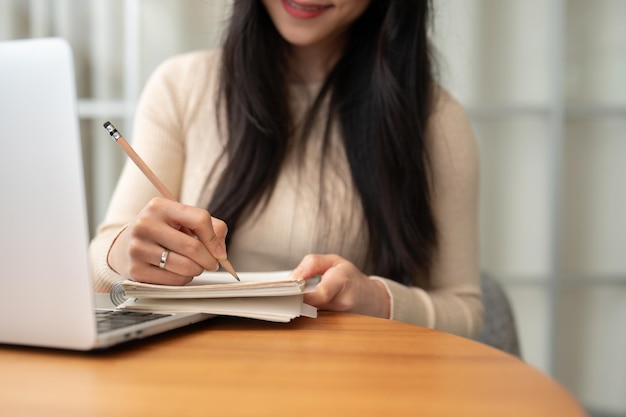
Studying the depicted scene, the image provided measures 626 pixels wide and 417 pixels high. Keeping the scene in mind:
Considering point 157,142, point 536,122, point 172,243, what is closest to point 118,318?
point 172,243

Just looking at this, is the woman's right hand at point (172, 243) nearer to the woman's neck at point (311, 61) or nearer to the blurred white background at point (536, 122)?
the woman's neck at point (311, 61)

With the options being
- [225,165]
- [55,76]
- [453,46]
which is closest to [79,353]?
[55,76]

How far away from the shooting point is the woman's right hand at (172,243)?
2.47ft

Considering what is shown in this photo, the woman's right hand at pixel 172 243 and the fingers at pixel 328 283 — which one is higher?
the woman's right hand at pixel 172 243

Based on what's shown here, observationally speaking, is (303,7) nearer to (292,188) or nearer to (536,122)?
(292,188)

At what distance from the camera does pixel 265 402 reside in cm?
45

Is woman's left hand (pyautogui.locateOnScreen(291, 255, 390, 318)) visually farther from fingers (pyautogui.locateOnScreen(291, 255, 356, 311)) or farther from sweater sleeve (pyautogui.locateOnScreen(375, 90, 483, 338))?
sweater sleeve (pyautogui.locateOnScreen(375, 90, 483, 338))

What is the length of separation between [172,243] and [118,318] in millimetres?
120

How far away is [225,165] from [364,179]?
0.24 metres

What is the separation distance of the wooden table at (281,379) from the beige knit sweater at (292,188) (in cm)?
60

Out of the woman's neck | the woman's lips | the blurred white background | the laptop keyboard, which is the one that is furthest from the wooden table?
the blurred white background

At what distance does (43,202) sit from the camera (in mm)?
515

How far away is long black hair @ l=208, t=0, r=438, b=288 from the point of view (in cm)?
125

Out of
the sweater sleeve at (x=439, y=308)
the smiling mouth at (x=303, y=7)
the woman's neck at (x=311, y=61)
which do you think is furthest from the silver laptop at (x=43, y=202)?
the woman's neck at (x=311, y=61)
